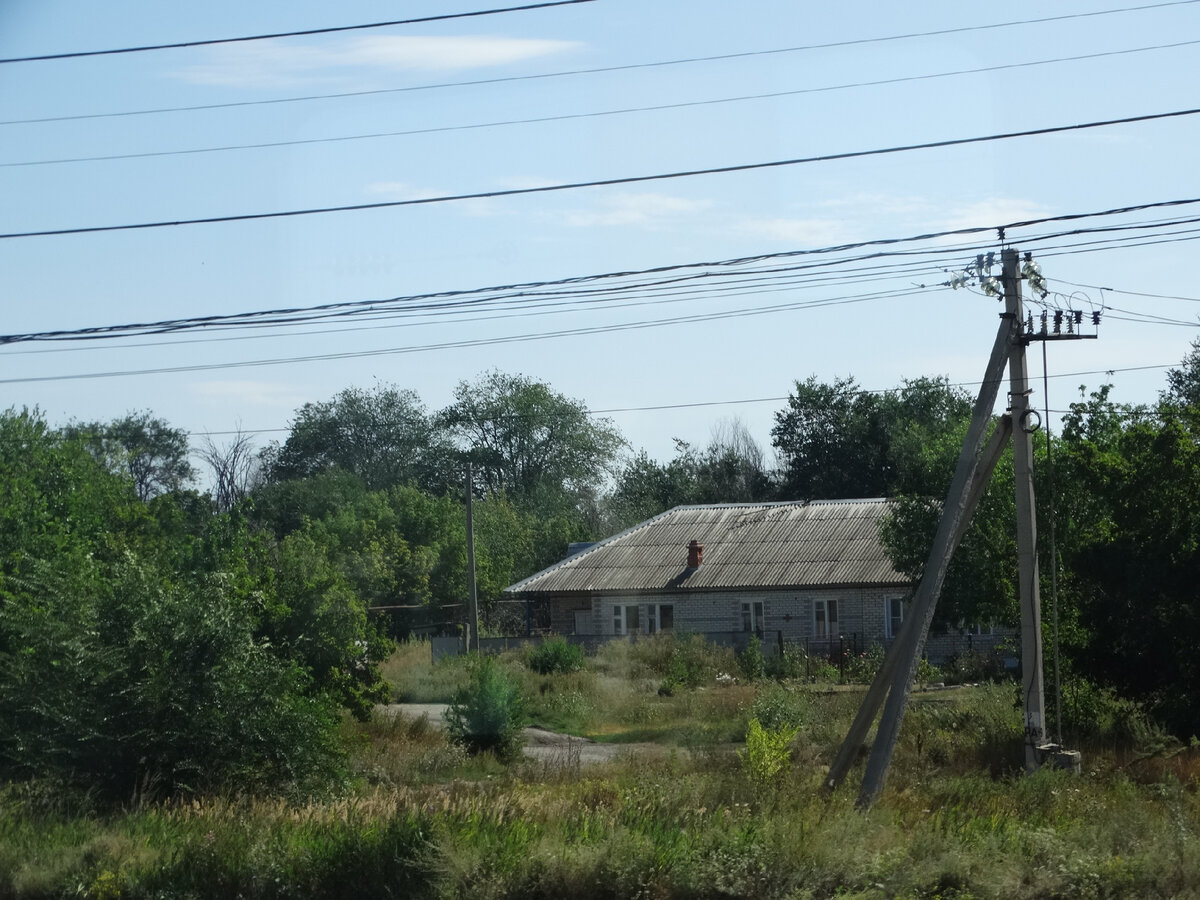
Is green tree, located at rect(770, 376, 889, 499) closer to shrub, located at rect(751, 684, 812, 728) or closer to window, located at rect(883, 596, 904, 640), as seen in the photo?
Answer: window, located at rect(883, 596, 904, 640)

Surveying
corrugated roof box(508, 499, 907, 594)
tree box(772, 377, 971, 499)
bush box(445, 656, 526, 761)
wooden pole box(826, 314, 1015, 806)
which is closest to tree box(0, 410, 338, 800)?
bush box(445, 656, 526, 761)

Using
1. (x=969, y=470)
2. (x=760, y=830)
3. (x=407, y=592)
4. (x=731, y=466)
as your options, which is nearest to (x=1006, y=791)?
(x=969, y=470)

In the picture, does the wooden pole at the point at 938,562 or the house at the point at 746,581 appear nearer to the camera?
the wooden pole at the point at 938,562

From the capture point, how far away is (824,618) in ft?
132

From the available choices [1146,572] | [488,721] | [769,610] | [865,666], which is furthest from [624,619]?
[1146,572]

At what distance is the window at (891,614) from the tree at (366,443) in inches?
2065

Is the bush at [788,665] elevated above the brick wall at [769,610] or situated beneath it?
situated beneath

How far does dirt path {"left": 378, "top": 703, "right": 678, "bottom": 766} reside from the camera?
19.2 m

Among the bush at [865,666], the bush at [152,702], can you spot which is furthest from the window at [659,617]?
the bush at [152,702]

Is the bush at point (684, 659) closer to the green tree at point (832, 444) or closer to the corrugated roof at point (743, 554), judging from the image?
the corrugated roof at point (743, 554)

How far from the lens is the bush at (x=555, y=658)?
32.8 m

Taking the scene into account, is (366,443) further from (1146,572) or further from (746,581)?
(1146,572)

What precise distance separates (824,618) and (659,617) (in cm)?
583

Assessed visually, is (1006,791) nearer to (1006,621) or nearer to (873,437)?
(1006,621)
